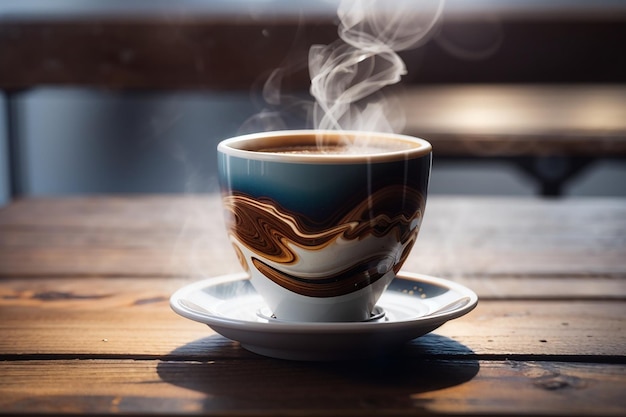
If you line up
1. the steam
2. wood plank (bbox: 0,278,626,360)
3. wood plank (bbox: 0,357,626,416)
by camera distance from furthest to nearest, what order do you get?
the steam < wood plank (bbox: 0,278,626,360) < wood plank (bbox: 0,357,626,416)

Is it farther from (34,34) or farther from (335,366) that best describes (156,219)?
(34,34)

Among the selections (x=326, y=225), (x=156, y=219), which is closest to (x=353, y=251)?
(x=326, y=225)

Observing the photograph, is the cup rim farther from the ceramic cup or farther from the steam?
the steam

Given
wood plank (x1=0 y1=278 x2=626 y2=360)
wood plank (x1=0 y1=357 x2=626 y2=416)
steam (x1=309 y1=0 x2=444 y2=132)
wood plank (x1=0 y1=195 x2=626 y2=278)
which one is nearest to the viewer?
wood plank (x1=0 y1=357 x2=626 y2=416)

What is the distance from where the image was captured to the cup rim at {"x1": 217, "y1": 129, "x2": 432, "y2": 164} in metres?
0.48

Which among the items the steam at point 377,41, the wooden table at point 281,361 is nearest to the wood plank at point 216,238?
the wooden table at point 281,361

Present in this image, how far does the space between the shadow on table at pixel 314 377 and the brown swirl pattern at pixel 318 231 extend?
0.05 metres

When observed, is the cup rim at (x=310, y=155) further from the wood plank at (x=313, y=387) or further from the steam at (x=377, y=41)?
the steam at (x=377, y=41)

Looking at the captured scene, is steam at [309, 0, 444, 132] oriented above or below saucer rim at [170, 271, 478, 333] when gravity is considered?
above

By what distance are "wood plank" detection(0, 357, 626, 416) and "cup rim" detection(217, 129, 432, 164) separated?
0.39ft

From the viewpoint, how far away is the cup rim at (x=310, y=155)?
479 mm

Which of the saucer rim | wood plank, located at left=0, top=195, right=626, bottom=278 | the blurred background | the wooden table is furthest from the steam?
the saucer rim

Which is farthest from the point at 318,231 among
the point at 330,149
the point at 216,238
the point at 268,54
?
the point at 268,54

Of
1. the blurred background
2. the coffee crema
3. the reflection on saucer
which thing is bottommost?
Answer: the reflection on saucer
